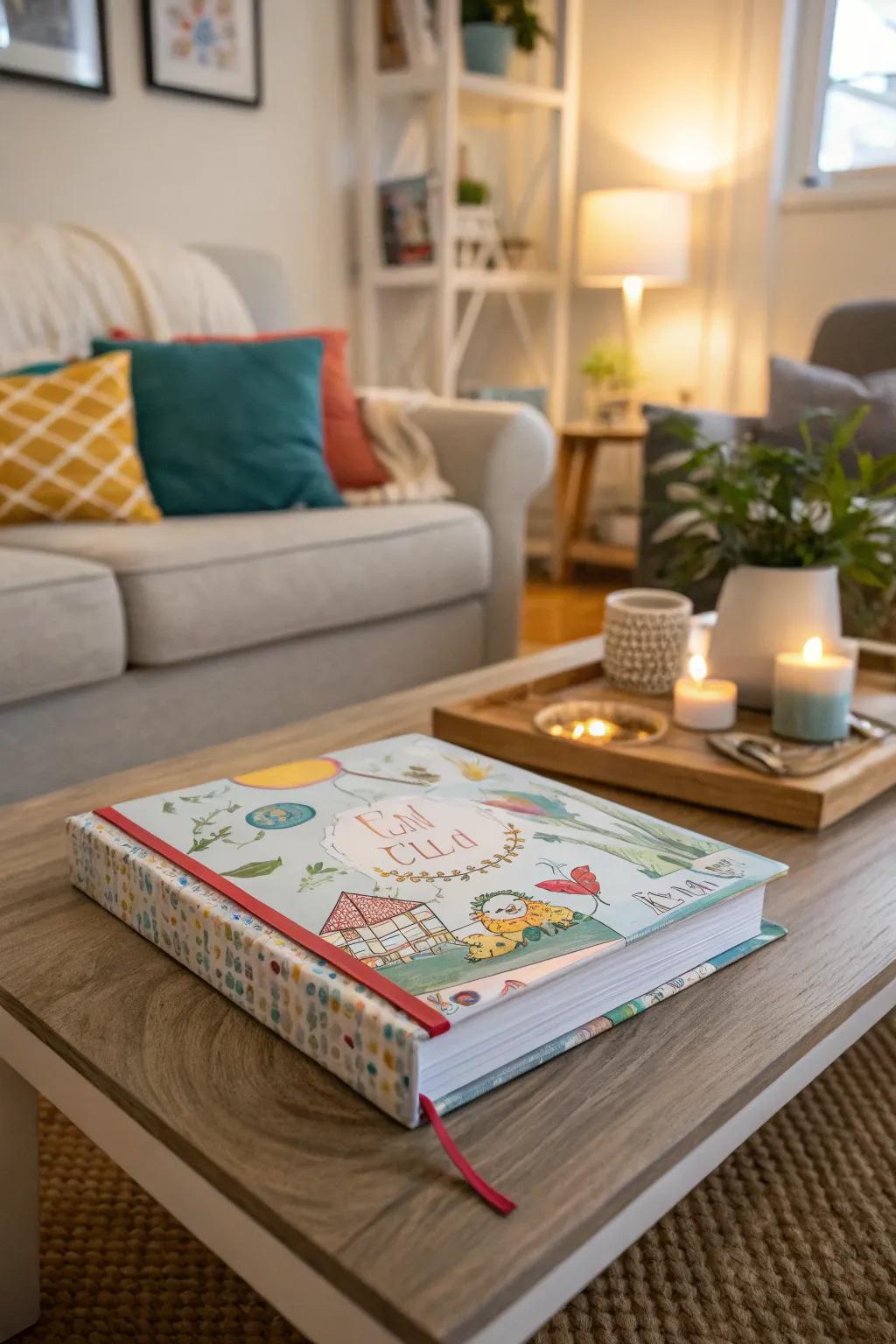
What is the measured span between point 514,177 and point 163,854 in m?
3.76

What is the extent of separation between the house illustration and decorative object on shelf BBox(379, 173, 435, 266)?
3034 millimetres

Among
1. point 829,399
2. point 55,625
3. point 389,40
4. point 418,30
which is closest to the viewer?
point 55,625

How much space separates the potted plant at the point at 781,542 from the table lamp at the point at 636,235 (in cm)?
241

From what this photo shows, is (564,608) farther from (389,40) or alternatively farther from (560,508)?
(389,40)

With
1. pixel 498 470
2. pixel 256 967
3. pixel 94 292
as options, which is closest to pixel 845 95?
pixel 498 470

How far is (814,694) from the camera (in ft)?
3.39

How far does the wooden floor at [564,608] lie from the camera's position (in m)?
3.02

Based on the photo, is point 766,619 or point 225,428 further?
point 225,428

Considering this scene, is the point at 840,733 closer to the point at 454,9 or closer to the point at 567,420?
the point at 454,9

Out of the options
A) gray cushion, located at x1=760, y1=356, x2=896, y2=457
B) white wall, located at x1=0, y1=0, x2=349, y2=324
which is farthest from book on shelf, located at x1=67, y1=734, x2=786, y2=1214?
white wall, located at x1=0, y1=0, x2=349, y2=324

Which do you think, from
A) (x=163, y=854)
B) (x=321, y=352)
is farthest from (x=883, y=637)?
(x=163, y=854)

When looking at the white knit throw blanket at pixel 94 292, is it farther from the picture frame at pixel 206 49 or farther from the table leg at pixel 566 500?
the table leg at pixel 566 500

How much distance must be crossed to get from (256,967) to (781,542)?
0.75m

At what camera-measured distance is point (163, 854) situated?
71 centimetres
